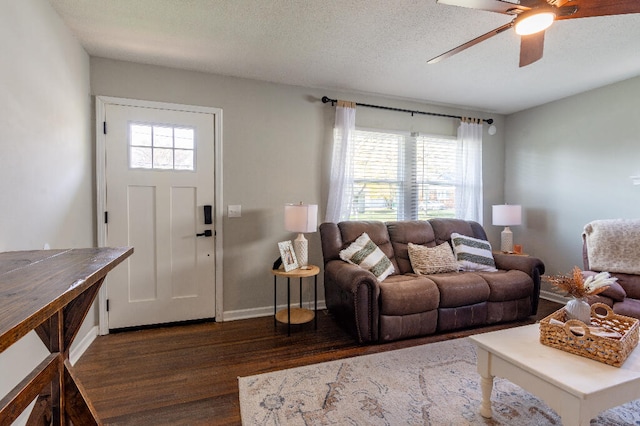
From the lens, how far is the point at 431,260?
3230 mm

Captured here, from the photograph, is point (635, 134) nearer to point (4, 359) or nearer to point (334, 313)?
point (334, 313)

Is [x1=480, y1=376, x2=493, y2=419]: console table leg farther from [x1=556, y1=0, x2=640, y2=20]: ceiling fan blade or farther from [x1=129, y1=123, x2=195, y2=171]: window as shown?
[x1=129, y1=123, x2=195, y2=171]: window

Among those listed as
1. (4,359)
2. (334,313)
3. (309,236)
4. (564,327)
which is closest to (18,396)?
(4,359)

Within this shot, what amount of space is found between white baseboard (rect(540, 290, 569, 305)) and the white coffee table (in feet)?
8.23

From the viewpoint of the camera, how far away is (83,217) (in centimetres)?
259

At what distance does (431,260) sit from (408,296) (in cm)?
74

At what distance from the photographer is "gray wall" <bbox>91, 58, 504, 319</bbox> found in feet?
10.1

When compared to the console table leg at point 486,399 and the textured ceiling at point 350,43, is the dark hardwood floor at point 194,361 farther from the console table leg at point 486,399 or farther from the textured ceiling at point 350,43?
the textured ceiling at point 350,43

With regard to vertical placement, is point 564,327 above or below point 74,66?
below

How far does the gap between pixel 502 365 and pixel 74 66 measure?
3582mm

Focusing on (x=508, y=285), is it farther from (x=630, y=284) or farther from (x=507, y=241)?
(x=507, y=241)

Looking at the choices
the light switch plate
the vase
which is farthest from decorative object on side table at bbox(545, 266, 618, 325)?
the light switch plate

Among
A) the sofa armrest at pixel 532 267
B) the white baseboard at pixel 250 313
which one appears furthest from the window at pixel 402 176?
the white baseboard at pixel 250 313

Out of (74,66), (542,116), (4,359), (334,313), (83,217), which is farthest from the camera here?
(542,116)
